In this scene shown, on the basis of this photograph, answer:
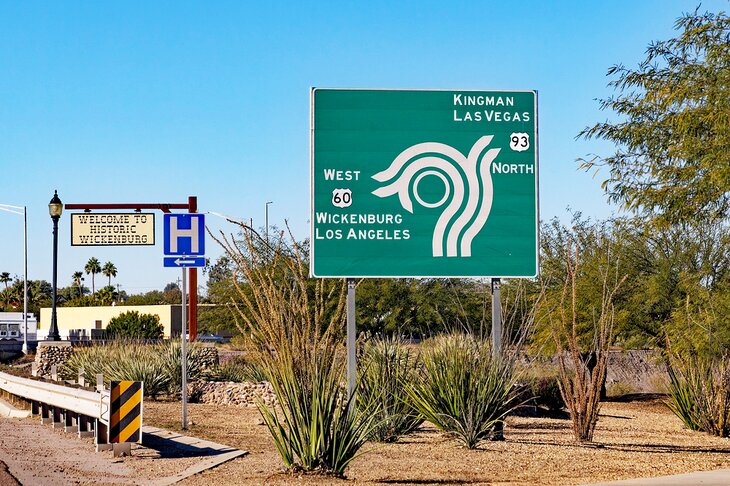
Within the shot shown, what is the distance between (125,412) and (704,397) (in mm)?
10017

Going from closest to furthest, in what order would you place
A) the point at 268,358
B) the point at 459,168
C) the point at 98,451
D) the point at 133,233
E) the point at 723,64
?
the point at 268,358 < the point at 98,451 < the point at 459,168 < the point at 723,64 < the point at 133,233

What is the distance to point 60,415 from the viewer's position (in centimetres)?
1800

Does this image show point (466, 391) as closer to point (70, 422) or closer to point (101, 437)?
point (101, 437)

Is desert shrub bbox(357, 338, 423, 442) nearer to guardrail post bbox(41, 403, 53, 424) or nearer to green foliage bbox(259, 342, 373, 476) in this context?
green foliage bbox(259, 342, 373, 476)

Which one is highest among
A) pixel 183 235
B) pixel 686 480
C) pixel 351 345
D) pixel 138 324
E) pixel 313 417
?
pixel 183 235

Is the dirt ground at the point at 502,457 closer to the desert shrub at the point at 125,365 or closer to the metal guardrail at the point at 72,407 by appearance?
the metal guardrail at the point at 72,407

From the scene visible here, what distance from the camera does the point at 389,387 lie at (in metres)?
15.4

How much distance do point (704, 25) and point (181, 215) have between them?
33.4 feet

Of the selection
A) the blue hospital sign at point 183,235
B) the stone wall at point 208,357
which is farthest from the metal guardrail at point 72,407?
the stone wall at point 208,357

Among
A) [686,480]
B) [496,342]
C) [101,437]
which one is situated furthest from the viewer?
[496,342]

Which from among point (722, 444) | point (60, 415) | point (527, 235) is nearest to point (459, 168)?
point (527, 235)

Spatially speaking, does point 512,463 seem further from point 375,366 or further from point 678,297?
point 678,297

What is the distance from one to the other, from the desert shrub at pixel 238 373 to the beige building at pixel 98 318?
2054 inches

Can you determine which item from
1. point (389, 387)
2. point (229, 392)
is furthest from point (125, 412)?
point (229, 392)
